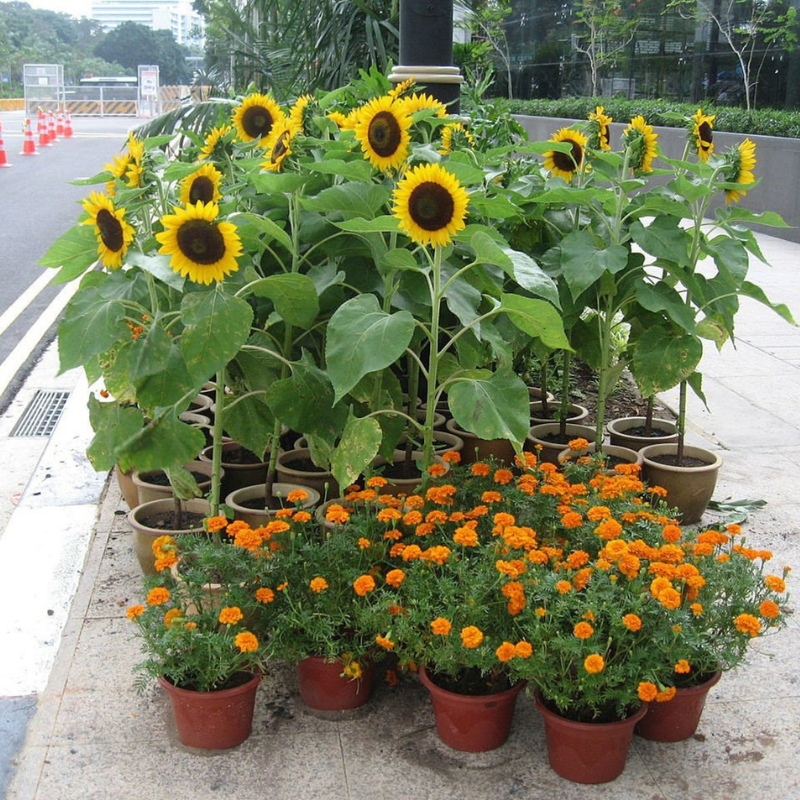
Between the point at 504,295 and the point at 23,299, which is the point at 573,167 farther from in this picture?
the point at 23,299

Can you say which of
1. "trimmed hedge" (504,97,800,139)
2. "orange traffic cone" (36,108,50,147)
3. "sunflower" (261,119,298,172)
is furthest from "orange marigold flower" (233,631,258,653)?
"orange traffic cone" (36,108,50,147)

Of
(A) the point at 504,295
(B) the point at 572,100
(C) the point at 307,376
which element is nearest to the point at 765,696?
(A) the point at 504,295

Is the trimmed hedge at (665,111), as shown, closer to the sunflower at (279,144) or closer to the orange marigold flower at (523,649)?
the sunflower at (279,144)

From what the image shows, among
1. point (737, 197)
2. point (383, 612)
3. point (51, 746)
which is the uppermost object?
point (737, 197)

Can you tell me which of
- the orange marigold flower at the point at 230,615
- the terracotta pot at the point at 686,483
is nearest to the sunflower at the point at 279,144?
the orange marigold flower at the point at 230,615

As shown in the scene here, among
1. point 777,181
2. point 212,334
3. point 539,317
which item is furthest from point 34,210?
point 539,317

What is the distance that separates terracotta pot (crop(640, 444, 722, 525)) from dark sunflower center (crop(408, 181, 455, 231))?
1.60 meters

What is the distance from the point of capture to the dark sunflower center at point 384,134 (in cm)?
311

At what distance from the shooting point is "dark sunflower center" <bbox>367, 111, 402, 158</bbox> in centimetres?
311

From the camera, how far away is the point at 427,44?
4820 mm

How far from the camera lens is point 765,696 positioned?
289 centimetres

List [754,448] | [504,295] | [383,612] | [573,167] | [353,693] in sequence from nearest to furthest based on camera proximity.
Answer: [383,612], [353,693], [504,295], [573,167], [754,448]

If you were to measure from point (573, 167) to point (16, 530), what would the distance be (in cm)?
250

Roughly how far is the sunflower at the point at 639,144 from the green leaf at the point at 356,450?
56.4 inches
